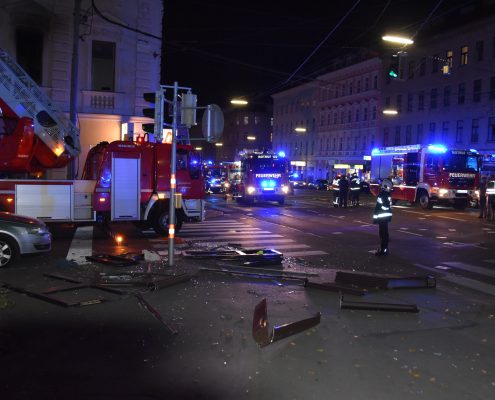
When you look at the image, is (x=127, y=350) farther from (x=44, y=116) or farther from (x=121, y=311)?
(x=44, y=116)

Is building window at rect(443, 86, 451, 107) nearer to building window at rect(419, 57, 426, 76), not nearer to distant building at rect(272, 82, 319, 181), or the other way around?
building window at rect(419, 57, 426, 76)

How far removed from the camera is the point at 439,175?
27172mm

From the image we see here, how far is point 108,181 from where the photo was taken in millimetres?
14531

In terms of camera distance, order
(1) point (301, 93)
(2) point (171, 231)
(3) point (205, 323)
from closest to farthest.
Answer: (3) point (205, 323), (2) point (171, 231), (1) point (301, 93)

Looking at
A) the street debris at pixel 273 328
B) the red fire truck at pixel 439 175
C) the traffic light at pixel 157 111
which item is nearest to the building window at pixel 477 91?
the red fire truck at pixel 439 175

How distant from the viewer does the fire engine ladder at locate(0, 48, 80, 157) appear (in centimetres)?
1606

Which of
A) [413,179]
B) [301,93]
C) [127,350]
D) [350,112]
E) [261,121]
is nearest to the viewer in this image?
[127,350]

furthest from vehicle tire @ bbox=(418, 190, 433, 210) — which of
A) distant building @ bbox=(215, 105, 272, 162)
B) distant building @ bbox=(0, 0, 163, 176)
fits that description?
distant building @ bbox=(215, 105, 272, 162)

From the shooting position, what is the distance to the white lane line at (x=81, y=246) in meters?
11.3

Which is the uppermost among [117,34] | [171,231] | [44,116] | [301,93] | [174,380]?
[301,93]

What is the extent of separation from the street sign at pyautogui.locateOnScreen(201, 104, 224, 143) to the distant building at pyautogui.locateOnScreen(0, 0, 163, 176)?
12.3 m

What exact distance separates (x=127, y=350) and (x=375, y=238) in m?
11.5

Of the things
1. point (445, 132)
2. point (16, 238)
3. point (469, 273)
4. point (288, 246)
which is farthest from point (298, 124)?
point (16, 238)

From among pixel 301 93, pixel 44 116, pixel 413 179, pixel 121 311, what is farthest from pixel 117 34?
pixel 301 93
